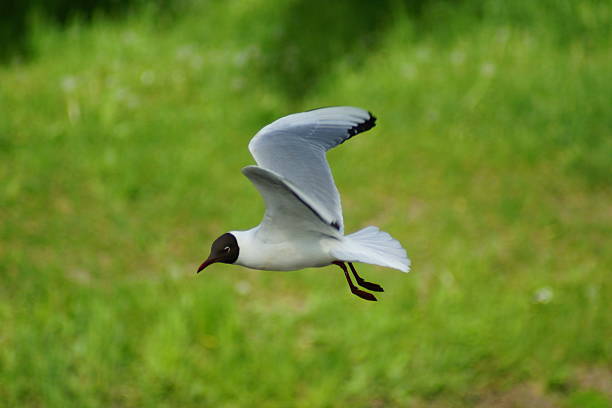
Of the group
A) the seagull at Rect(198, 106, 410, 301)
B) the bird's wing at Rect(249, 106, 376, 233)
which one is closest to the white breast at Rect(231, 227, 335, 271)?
the seagull at Rect(198, 106, 410, 301)

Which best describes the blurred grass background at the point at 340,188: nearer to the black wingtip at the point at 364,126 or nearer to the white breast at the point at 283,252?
the black wingtip at the point at 364,126

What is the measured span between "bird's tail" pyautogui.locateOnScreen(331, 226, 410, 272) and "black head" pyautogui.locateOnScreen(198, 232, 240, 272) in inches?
5.5

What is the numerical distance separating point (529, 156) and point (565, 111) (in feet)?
1.51

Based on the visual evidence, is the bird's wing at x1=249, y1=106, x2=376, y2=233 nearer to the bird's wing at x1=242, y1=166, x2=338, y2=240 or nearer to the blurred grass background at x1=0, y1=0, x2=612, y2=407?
the bird's wing at x1=242, y1=166, x2=338, y2=240

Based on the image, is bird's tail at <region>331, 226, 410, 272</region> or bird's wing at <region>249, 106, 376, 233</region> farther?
bird's wing at <region>249, 106, 376, 233</region>

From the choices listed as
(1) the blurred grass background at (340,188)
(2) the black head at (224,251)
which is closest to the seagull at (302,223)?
(2) the black head at (224,251)

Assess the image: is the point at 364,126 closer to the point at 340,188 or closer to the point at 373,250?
the point at 373,250

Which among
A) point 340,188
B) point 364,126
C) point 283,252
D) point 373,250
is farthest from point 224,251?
point 340,188

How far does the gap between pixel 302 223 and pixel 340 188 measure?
4.40m

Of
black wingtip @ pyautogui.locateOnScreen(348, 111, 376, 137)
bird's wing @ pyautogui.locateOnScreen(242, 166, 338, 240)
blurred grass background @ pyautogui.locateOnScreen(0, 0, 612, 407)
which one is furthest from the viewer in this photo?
blurred grass background @ pyautogui.locateOnScreen(0, 0, 612, 407)

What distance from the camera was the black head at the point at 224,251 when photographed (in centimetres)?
108

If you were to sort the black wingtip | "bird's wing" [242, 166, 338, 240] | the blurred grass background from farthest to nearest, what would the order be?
the blurred grass background
the black wingtip
"bird's wing" [242, 166, 338, 240]

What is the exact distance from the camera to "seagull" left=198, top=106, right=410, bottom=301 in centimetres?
108

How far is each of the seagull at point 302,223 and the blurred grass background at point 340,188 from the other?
3.15m
